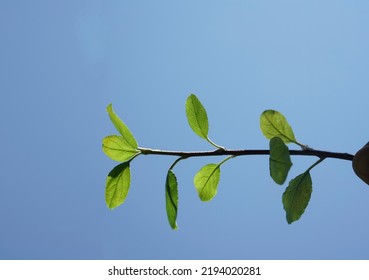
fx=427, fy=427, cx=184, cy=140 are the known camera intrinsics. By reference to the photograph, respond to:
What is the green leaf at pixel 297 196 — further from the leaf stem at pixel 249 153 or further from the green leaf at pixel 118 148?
the green leaf at pixel 118 148

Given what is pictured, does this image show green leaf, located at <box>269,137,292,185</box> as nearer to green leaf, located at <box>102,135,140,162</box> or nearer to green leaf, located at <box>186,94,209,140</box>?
green leaf, located at <box>186,94,209,140</box>

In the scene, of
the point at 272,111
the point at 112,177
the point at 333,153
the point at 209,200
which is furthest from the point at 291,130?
the point at 112,177

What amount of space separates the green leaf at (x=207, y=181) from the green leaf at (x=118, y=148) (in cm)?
30

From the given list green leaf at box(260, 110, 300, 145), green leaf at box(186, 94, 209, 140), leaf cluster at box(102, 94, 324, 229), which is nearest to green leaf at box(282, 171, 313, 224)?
leaf cluster at box(102, 94, 324, 229)

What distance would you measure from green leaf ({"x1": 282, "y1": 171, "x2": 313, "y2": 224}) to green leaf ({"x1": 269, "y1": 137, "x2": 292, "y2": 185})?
400mm

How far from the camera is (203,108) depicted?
1.86 m

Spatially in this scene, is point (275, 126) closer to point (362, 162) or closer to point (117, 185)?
point (362, 162)

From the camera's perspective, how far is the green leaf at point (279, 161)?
1341 millimetres

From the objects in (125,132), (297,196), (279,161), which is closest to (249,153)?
(279,161)

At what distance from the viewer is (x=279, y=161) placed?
1.37m

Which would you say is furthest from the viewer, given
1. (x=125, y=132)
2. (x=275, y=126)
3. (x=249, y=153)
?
(x=125, y=132)

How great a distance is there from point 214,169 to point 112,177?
17.7 inches

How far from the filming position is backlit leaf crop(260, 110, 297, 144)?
1721 millimetres

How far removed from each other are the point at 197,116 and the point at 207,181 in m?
0.29
